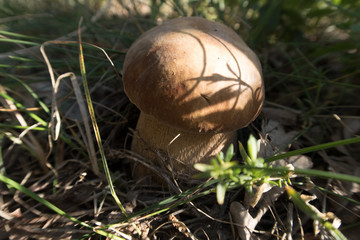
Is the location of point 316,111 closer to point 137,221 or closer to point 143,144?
point 143,144

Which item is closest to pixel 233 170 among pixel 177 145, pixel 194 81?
pixel 194 81

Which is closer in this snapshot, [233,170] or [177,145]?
[233,170]

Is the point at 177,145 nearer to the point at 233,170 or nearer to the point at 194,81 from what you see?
the point at 194,81

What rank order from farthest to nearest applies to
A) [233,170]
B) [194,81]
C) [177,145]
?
1. [177,145]
2. [194,81]
3. [233,170]

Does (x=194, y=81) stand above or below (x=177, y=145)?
above

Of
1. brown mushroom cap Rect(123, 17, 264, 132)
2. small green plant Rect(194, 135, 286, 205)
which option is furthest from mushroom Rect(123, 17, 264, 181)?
small green plant Rect(194, 135, 286, 205)

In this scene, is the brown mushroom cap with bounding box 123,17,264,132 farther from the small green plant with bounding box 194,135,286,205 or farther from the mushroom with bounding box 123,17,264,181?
the small green plant with bounding box 194,135,286,205

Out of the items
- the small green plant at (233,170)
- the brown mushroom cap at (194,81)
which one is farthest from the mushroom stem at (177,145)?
the small green plant at (233,170)
